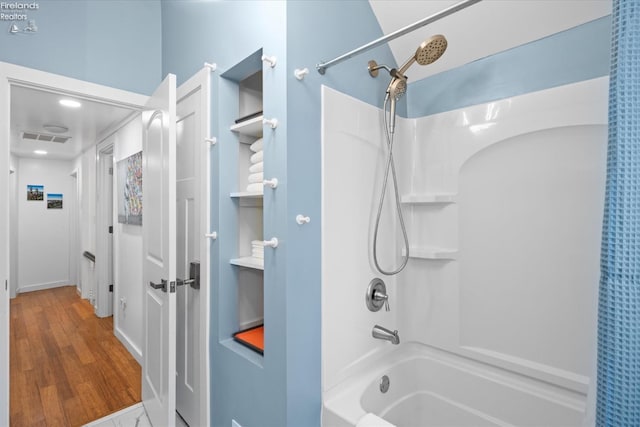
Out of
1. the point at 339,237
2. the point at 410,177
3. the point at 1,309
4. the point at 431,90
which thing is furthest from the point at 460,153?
the point at 1,309

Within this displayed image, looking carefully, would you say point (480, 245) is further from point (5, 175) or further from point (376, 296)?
point (5, 175)

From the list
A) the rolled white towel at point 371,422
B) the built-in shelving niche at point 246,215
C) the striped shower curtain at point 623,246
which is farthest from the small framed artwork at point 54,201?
the striped shower curtain at point 623,246

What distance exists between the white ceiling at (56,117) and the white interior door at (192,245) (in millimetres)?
778

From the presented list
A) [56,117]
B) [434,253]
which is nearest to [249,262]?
[434,253]

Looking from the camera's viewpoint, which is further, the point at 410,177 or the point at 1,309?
the point at 410,177

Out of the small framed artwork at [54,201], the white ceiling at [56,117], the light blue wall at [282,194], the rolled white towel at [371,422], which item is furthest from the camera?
the small framed artwork at [54,201]

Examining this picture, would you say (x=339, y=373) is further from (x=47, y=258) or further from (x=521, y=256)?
(x=47, y=258)

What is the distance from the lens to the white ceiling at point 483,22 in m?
1.33

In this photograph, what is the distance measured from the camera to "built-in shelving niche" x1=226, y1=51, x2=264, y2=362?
1585mm

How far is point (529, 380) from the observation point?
1479 mm

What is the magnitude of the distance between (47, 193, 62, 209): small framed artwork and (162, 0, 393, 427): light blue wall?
18.8ft

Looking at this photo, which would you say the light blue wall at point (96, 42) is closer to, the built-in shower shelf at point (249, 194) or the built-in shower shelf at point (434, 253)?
the built-in shower shelf at point (249, 194)

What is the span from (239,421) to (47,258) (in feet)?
19.5

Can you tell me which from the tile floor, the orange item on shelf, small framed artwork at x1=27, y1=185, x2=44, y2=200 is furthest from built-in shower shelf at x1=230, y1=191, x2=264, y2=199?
small framed artwork at x1=27, y1=185, x2=44, y2=200
